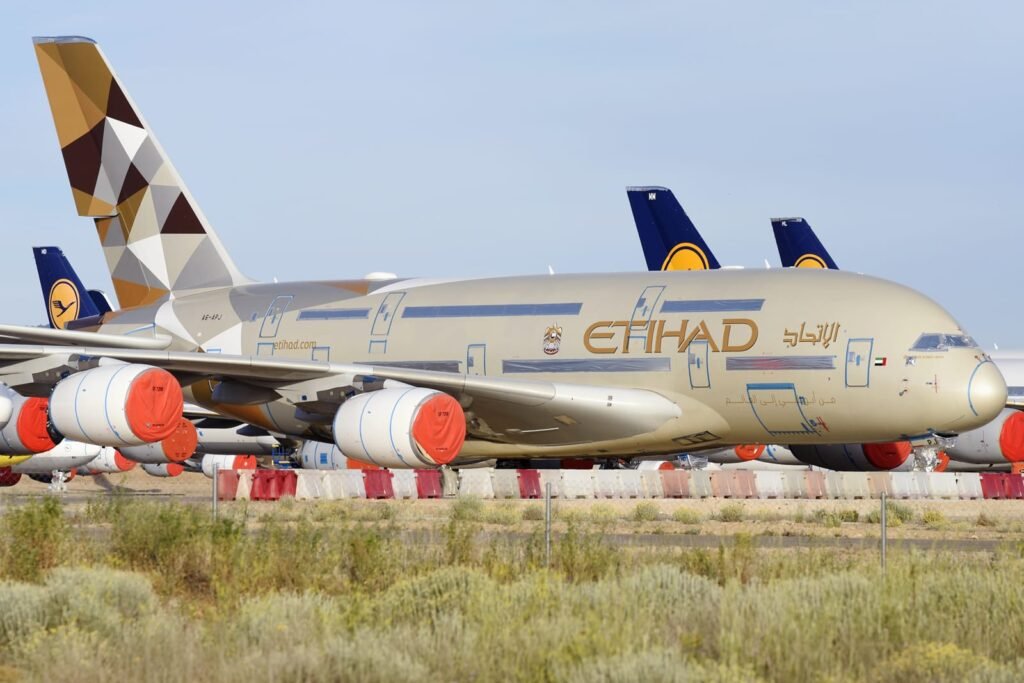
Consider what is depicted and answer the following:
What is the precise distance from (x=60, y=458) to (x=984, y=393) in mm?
41352

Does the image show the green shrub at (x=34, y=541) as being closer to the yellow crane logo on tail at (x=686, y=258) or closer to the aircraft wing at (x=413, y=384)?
the aircraft wing at (x=413, y=384)

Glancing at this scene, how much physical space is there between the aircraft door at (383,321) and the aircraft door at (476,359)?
2175 millimetres

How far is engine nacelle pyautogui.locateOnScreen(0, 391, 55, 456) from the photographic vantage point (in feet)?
124

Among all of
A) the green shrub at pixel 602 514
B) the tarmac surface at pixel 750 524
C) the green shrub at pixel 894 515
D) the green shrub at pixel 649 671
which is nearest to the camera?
the green shrub at pixel 649 671

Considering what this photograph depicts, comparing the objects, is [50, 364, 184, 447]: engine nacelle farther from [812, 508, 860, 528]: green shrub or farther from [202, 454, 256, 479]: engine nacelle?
[202, 454, 256, 479]: engine nacelle

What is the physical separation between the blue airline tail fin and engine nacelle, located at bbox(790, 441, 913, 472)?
39554mm

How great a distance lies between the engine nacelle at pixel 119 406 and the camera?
29.4 meters

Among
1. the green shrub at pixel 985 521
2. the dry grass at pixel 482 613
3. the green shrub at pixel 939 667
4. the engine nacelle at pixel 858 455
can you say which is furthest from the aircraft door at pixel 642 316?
the green shrub at pixel 939 667

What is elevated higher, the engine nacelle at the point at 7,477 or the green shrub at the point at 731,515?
the engine nacelle at the point at 7,477

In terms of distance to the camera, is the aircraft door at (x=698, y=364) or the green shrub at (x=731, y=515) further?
the aircraft door at (x=698, y=364)

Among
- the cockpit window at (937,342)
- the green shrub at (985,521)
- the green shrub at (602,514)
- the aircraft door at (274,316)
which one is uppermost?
the aircraft door at (274,316)

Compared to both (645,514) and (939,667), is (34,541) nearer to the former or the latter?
(939,667)

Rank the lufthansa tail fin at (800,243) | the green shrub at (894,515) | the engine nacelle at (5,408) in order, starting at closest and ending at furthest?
the green shrub at (894,515) < the engine nacelle at (5,408) < the lufthansa tail fin at (800,243)

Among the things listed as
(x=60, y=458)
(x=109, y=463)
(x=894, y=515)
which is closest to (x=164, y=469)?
(x=109, y=463)
